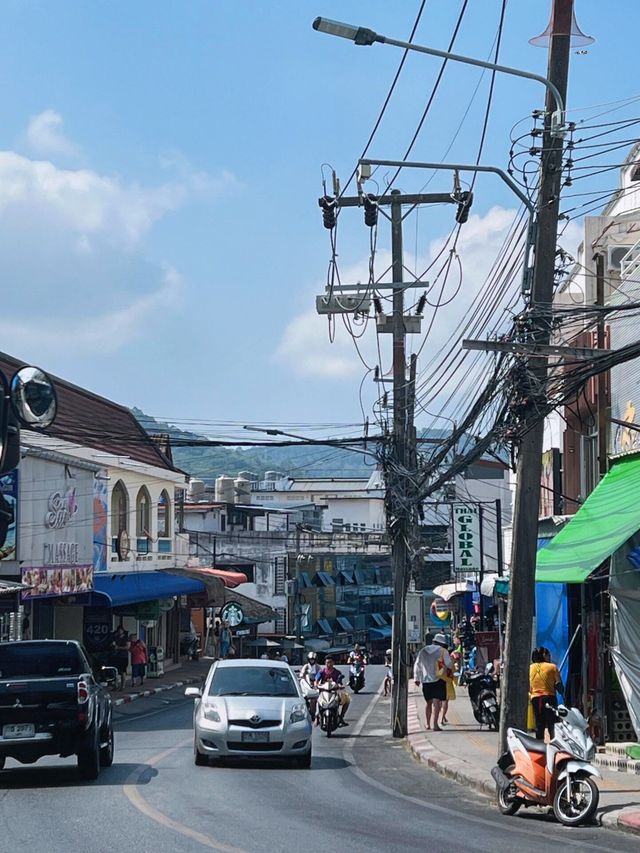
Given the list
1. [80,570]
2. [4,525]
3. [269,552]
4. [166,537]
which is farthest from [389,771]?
[269,552]

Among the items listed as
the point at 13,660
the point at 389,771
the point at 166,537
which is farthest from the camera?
the point at 166,537

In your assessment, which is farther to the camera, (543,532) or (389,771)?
(543,532)

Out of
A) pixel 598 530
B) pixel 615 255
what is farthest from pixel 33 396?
pixel 615 255

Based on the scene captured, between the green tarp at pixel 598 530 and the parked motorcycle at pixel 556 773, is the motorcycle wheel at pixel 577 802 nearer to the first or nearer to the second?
the parked motorcycle at pixel 556 773

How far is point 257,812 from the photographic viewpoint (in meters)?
12.6

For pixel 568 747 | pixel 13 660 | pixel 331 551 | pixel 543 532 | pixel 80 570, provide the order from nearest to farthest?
1. pixel 568 747
2. pixel 13 660
3. pixel 543 532
4. pixel 80 570
5. pixel 331 551

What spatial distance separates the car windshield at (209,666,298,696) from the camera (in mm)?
18500

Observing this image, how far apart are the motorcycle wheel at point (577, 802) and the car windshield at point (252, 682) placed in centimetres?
712

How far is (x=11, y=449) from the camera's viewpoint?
9.59 metres

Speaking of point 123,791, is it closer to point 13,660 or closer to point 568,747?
point 13,660

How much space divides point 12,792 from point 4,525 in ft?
19.8

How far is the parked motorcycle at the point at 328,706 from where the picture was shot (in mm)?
24734

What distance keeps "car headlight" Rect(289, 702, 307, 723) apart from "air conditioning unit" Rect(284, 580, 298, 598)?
2323 inches

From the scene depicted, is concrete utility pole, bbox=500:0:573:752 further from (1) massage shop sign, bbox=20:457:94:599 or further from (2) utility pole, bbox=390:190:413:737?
(1) massage shop sign, bbox=20:457:94:599
